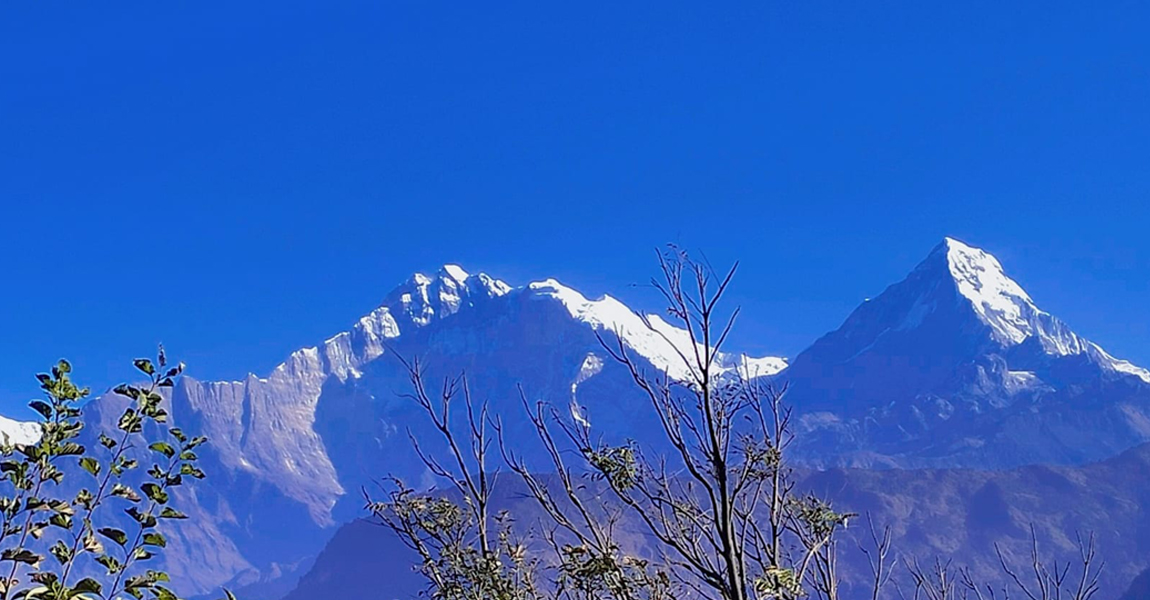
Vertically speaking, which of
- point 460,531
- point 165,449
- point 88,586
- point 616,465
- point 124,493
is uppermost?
point 460,531

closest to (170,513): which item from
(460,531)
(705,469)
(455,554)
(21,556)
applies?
(21,556)

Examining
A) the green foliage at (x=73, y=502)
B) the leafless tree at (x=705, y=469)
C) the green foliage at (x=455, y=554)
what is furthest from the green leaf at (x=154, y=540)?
the green foliage at (x=455, y=554)

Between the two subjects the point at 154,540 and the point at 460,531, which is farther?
the point at 460,531

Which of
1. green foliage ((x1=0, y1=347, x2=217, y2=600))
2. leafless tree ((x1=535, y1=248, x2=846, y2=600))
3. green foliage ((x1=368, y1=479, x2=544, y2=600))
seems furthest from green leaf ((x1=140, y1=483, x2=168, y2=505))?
green foliage ((x1=368, y1=479, x2=544, y2=600))

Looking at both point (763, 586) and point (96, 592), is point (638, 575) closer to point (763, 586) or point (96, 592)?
point (763, 586)

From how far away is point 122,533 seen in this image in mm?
5137

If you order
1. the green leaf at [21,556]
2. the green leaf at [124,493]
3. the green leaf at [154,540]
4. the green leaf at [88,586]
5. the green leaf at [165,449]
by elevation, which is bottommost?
the green leaf at [88,586]

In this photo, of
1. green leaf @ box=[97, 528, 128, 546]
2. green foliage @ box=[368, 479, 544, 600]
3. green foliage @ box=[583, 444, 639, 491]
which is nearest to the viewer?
green leaf @ box=[97, 528, 128, 546]

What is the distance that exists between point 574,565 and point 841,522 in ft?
11.0

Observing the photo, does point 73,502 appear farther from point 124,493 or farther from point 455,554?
point 455,554

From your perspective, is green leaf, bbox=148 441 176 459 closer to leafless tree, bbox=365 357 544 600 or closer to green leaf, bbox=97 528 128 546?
green leaf, bbox=97 528 128 546

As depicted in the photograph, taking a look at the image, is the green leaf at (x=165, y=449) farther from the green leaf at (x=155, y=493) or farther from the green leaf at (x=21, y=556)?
the green leaf at (x=21, y=556)

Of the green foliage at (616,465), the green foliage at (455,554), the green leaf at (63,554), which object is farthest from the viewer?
the green foliage at (455,554)

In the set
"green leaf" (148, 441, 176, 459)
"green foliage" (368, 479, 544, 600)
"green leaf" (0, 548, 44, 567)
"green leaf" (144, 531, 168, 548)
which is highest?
"green foliage" (368, 479, 544, 600)
